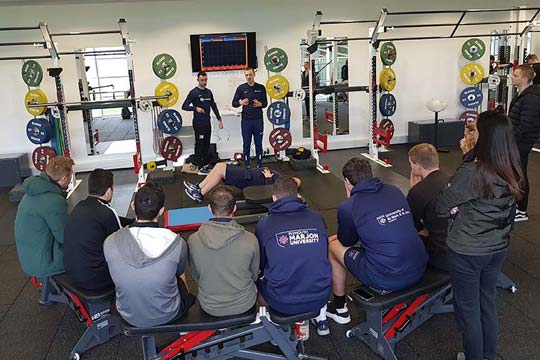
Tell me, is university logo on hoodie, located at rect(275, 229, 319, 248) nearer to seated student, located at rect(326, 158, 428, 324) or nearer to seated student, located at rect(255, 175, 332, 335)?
seated student, located at rect(255, 175, 332, 335)

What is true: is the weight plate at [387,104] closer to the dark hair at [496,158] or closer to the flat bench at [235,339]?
the dark hair at [496,158]

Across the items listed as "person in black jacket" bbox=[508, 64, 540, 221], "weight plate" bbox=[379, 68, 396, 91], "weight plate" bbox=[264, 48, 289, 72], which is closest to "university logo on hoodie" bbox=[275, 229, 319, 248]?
"person in black jacket" bbox=[508, 64, 540, 221]

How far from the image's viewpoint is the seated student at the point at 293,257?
2123 millimetres

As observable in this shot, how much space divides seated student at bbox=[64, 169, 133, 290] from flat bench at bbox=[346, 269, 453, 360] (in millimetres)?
1270

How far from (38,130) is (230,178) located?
→ 2.74 metres

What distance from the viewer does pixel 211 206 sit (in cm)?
214

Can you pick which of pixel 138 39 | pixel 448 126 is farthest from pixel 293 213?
pixel 448 126

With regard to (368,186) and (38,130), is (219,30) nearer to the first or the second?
(38,130)

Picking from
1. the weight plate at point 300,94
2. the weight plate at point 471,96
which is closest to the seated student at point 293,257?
the weight plate at point 300,94

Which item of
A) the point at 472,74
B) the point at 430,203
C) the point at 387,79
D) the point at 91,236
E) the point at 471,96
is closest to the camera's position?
the point at 91,236

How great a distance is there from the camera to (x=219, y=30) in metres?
6.78

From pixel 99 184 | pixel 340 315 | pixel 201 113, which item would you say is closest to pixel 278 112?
pixel 201 113

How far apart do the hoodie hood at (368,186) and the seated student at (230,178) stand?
220 centimetres

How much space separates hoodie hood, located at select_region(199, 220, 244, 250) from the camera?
2066 mm
